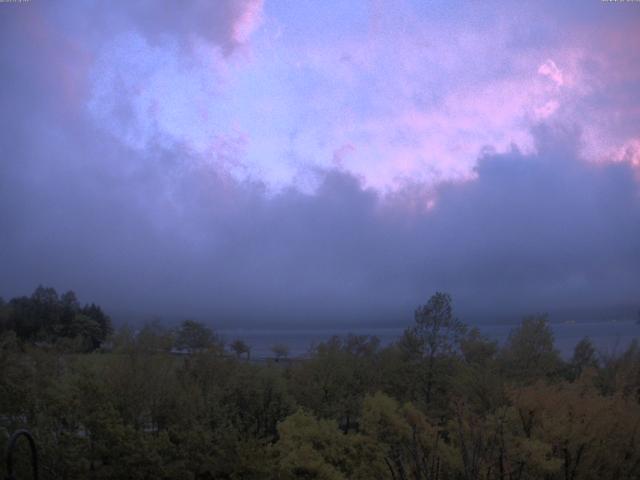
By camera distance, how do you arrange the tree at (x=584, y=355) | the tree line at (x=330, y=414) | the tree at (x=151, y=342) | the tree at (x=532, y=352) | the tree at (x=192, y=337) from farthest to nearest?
the tree at (x=192, y=337) < the tree at (x=584, y=355) < the tree at (x=532, y=352) < the tree at (x=151, y=342) < the tree line at (x=330, y=414)

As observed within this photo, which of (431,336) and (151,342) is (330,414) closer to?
(431,336)

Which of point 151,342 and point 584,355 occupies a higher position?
point 151,342

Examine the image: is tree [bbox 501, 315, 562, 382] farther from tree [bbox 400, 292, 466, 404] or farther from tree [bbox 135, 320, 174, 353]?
tree [bbox 135, 320, 174, 353]

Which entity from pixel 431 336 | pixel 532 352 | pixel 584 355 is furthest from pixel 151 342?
pixel 584 355

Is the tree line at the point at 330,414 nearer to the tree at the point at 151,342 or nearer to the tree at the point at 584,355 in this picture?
the tree at the point at 151,342

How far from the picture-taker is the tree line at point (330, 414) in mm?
19641

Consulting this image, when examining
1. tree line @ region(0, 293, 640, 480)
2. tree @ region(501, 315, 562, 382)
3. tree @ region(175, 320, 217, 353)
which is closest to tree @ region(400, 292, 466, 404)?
tree line @ region(0, 293, 640, 480)

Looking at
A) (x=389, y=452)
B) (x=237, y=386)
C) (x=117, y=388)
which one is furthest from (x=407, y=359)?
(x=117, y=388)

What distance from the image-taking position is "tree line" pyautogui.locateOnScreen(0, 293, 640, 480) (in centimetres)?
1964

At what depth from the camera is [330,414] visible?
1348 inches

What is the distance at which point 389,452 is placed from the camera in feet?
75.8

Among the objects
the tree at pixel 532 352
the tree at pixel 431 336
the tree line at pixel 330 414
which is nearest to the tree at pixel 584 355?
the tree line at pixel 330 414

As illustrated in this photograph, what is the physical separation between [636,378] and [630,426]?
1479cm

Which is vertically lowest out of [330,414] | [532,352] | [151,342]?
[330,414]
